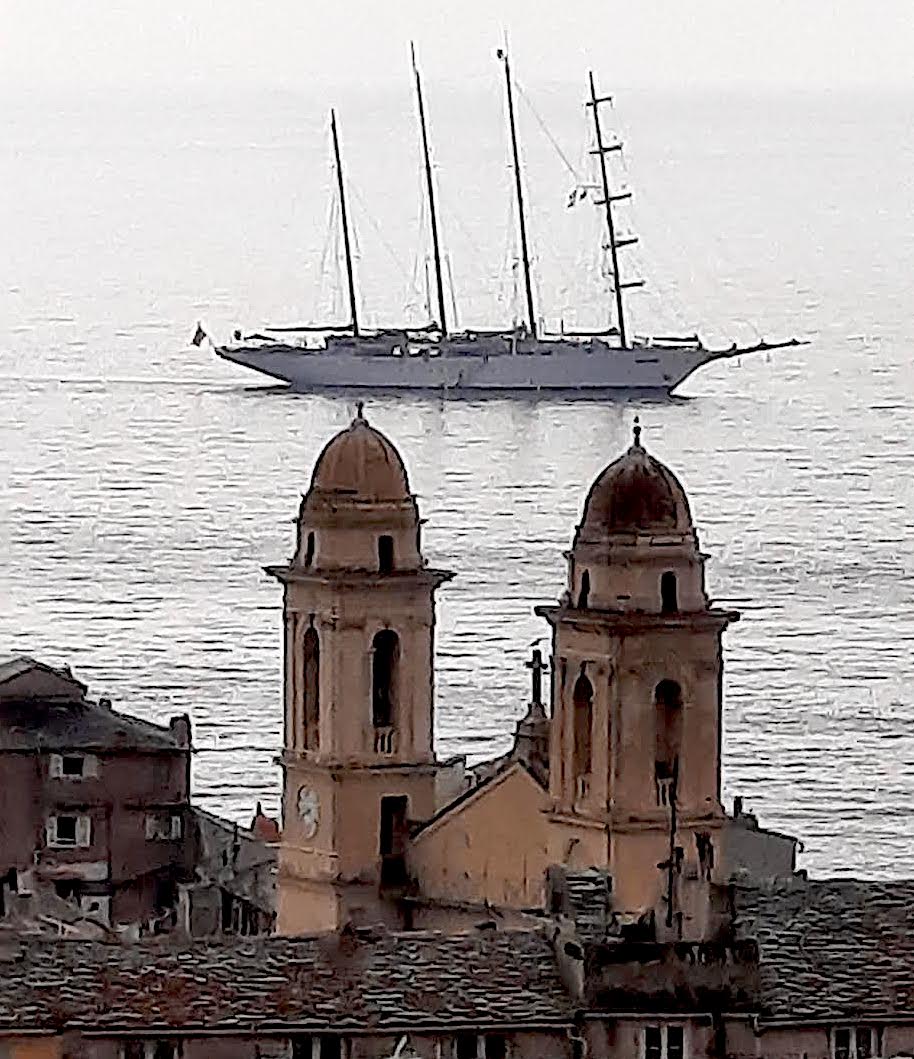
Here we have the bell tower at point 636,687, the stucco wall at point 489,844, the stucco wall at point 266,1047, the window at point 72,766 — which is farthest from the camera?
the window at point 72,766

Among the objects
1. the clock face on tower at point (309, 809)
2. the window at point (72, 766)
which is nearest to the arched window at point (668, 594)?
the clock face on tower at point (309, 809)

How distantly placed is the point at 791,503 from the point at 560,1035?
162 ft

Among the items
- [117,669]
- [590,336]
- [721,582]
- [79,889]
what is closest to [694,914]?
[79,889]

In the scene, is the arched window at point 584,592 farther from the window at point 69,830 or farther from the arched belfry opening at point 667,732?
the window at point 69,830

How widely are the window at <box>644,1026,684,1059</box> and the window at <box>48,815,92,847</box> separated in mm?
9759

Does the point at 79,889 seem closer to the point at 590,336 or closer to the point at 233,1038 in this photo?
the point at 233,1038

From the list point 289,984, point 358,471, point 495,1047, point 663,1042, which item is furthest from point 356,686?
point 663,1042

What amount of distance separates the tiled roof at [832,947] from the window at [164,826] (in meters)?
8.66

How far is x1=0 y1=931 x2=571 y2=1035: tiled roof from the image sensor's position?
15516 millimetres

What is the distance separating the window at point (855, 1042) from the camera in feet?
50.5

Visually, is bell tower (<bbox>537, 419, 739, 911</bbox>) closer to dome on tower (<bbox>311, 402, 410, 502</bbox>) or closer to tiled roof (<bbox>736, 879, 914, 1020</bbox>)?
dome on tower (<bbox>311, 402, 410, 502</bbox>)

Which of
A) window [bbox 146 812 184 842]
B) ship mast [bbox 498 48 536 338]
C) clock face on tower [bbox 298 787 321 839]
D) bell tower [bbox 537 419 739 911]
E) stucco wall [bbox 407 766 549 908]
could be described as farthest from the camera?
ship mast [bbox 498 48 536 338]

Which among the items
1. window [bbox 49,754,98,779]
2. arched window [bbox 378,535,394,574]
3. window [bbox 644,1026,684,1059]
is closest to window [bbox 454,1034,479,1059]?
window [bbox 644,1026,684,1059]

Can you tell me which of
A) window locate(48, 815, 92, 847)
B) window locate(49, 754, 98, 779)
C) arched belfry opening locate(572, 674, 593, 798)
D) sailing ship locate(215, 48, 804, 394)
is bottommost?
arched belfry opening locate(572, 674, 593, 798)
